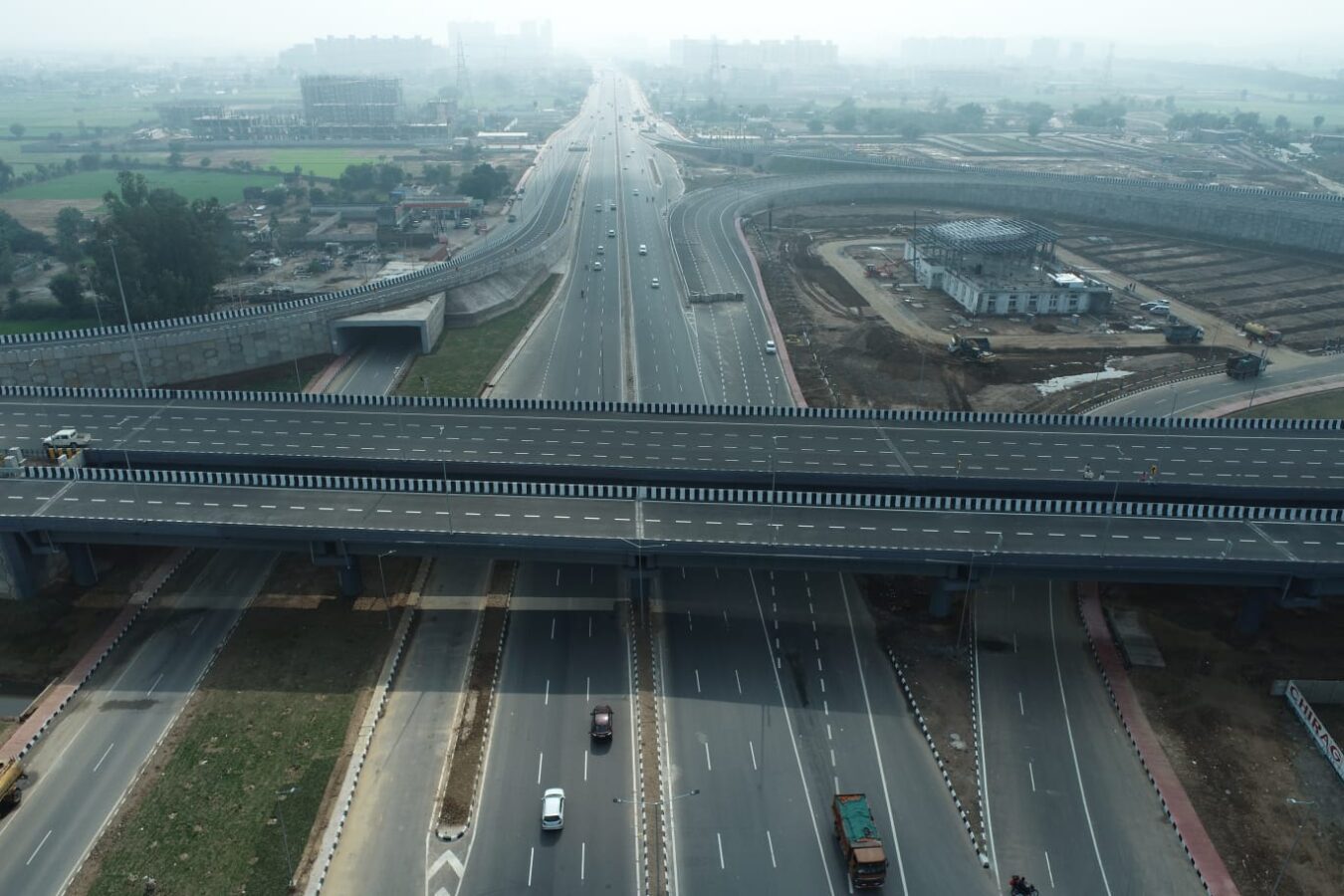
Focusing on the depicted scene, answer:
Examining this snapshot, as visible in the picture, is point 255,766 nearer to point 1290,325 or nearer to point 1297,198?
point 1290,325

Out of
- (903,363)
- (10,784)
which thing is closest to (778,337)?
(903,363)

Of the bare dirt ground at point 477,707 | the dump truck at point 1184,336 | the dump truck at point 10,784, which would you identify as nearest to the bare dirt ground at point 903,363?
the dump truck at point 1184,336

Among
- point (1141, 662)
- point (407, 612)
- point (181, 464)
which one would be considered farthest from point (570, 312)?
point (1141, 662)

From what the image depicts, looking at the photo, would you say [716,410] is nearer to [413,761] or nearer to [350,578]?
[350,578]

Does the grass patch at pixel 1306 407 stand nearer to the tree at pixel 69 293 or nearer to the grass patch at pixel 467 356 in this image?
the grass patch at pixel 467 356

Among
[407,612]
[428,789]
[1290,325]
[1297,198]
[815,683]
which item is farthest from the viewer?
[1297,198]

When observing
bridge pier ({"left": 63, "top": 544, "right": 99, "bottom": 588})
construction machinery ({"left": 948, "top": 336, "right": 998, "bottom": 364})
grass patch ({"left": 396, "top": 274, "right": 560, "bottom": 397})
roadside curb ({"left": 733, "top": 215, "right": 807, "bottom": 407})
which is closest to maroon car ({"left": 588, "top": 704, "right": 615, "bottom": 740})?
bridge pier ({"left": 63, "top": 544, "right": 99, "bottom": 588})
